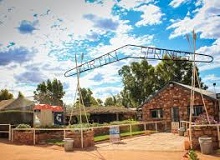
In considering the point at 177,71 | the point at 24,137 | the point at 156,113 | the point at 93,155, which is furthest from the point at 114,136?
the point at 177,71

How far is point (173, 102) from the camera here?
26.8m

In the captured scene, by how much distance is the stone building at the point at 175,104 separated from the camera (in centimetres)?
2408

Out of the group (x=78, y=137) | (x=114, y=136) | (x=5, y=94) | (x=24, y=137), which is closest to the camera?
(x=78, y=137)

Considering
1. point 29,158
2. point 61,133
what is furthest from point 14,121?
point 29,158

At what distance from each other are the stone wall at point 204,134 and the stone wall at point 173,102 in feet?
39.8

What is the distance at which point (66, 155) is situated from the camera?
41.4 ft

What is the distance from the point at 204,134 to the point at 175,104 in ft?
47.3

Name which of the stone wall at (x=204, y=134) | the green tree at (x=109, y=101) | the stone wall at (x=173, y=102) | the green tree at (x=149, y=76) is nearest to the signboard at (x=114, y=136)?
the stone wall at (x=204, y=134)

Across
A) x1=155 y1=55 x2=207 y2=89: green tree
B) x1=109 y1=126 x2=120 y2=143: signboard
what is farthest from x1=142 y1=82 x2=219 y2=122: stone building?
x1=155 y1=55 x2=207 y2=89: green tree

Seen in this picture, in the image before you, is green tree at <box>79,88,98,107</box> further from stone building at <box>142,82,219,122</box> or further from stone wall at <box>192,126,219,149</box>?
stone wall at <box>192,126,219,149</box>

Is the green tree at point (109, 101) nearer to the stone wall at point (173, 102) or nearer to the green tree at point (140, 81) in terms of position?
the green tree at point (140, 81)

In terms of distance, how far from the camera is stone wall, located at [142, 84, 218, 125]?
24542 mm

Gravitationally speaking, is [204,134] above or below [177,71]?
below

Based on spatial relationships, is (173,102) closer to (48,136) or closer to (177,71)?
(48,136)
